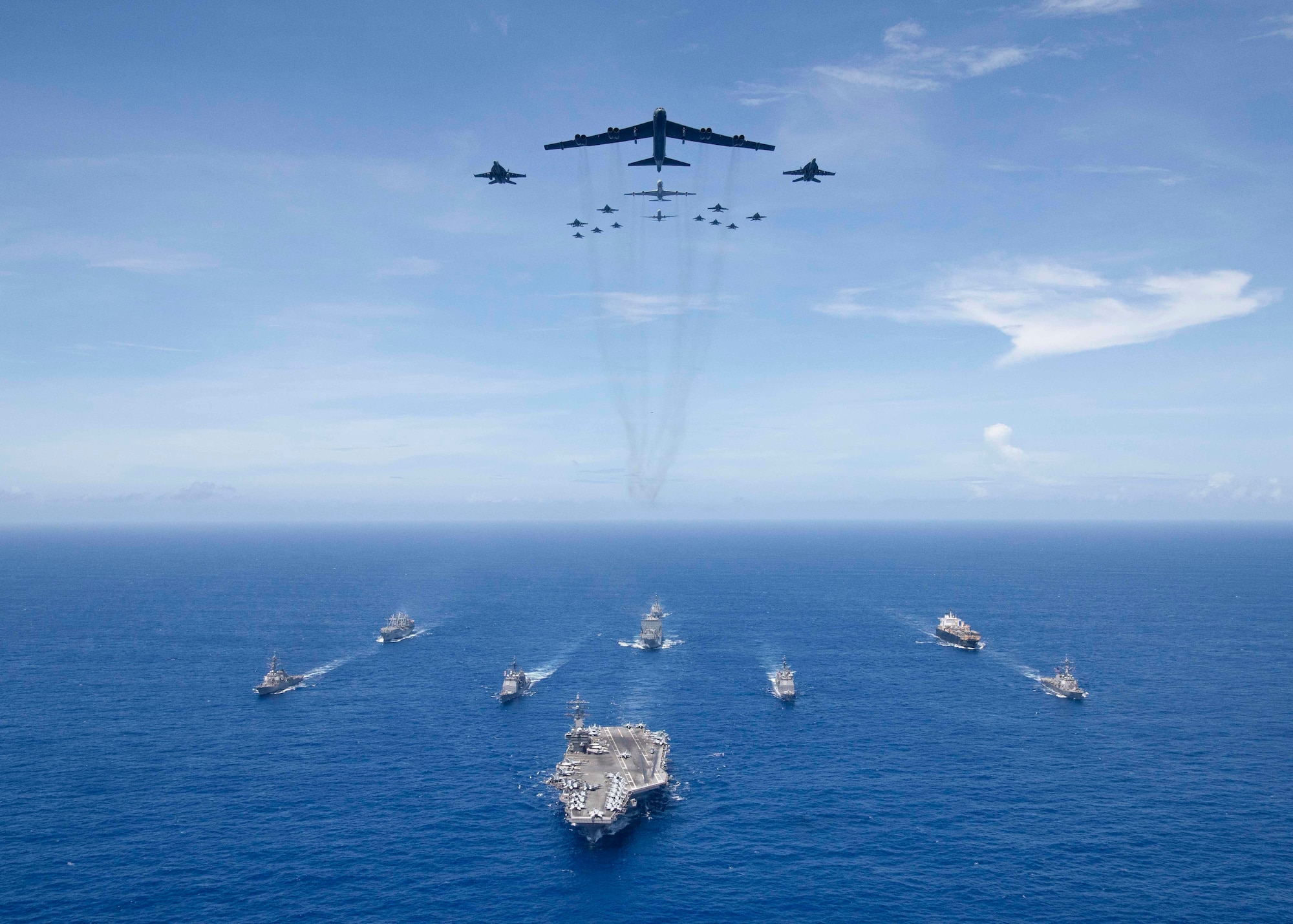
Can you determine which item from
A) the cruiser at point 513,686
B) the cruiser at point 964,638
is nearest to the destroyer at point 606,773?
the cruiser at point 513,686

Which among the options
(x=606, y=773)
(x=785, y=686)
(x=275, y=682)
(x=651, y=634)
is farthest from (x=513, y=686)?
(x=785, y=686)

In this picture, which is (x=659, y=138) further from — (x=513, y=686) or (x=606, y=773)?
(x=513, y=686)

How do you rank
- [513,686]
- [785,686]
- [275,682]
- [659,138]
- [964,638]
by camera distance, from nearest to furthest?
[659,138], [513,686], [785,686], [275,682], [964,638]

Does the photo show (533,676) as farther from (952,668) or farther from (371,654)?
(952,668)

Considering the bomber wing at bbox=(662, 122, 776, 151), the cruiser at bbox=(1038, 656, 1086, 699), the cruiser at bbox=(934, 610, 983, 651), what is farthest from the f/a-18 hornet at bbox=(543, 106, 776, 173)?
the cruiser at bbox=(934, 610, 983, 651)

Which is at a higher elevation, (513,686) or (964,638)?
(964,638)

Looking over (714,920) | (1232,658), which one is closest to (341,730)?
(714,920)

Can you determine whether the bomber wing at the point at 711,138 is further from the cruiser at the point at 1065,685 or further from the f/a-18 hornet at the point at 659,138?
the cruiser at the point at 1065,685
